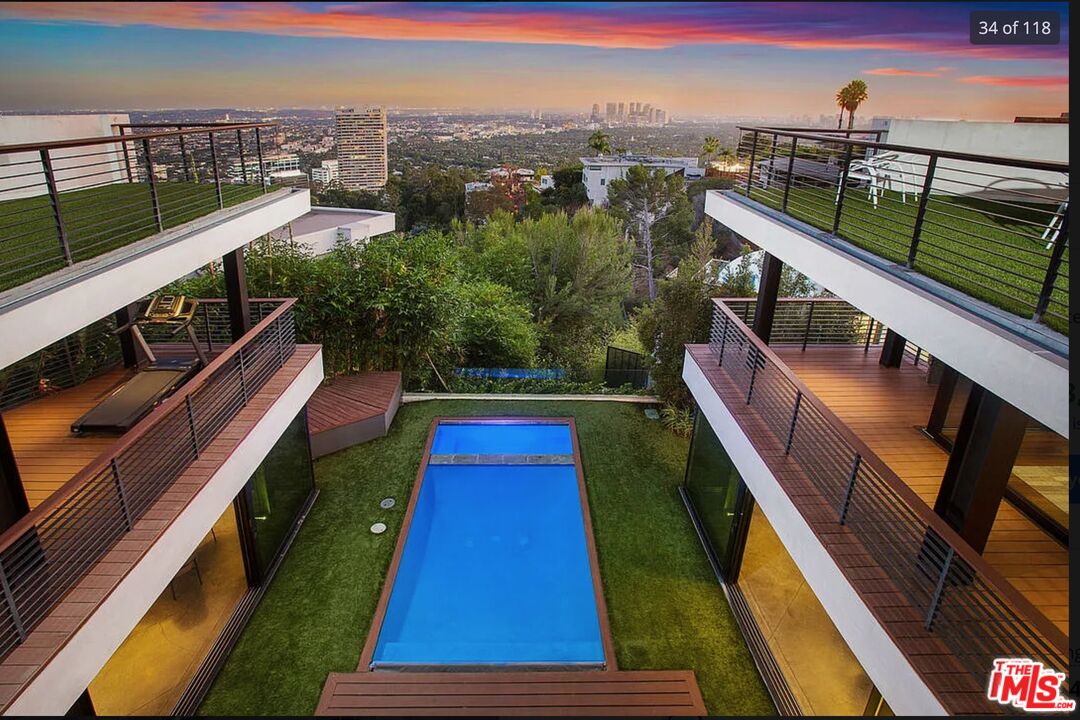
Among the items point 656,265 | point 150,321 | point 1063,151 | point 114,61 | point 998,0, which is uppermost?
point 114,61

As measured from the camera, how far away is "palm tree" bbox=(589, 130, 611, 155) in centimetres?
4878

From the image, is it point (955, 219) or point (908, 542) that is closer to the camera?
point (908, 542)

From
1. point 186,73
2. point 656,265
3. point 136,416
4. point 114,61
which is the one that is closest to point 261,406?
point 136,416

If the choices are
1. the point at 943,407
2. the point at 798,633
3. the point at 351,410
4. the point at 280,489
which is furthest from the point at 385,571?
the point at 943,407

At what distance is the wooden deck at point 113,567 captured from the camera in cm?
330

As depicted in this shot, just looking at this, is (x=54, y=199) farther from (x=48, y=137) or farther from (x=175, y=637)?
(x=48, y=137)

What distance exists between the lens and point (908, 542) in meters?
4.18

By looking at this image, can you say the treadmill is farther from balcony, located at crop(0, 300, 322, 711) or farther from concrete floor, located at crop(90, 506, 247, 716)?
concrete floor, located at crop(90, 506, 247, 716)

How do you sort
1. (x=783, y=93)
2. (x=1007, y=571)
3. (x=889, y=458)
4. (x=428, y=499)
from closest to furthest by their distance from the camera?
1. (x=1007, y=571)
2. (x=889, y=458)
3. (x=428, y=499)
4. (x=783, y=93)

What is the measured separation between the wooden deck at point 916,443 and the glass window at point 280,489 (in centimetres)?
657

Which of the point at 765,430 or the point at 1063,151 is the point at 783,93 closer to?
the point at 1063,151

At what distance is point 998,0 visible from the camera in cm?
383

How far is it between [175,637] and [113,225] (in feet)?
14.1

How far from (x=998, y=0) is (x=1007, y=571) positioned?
3.99 meters
